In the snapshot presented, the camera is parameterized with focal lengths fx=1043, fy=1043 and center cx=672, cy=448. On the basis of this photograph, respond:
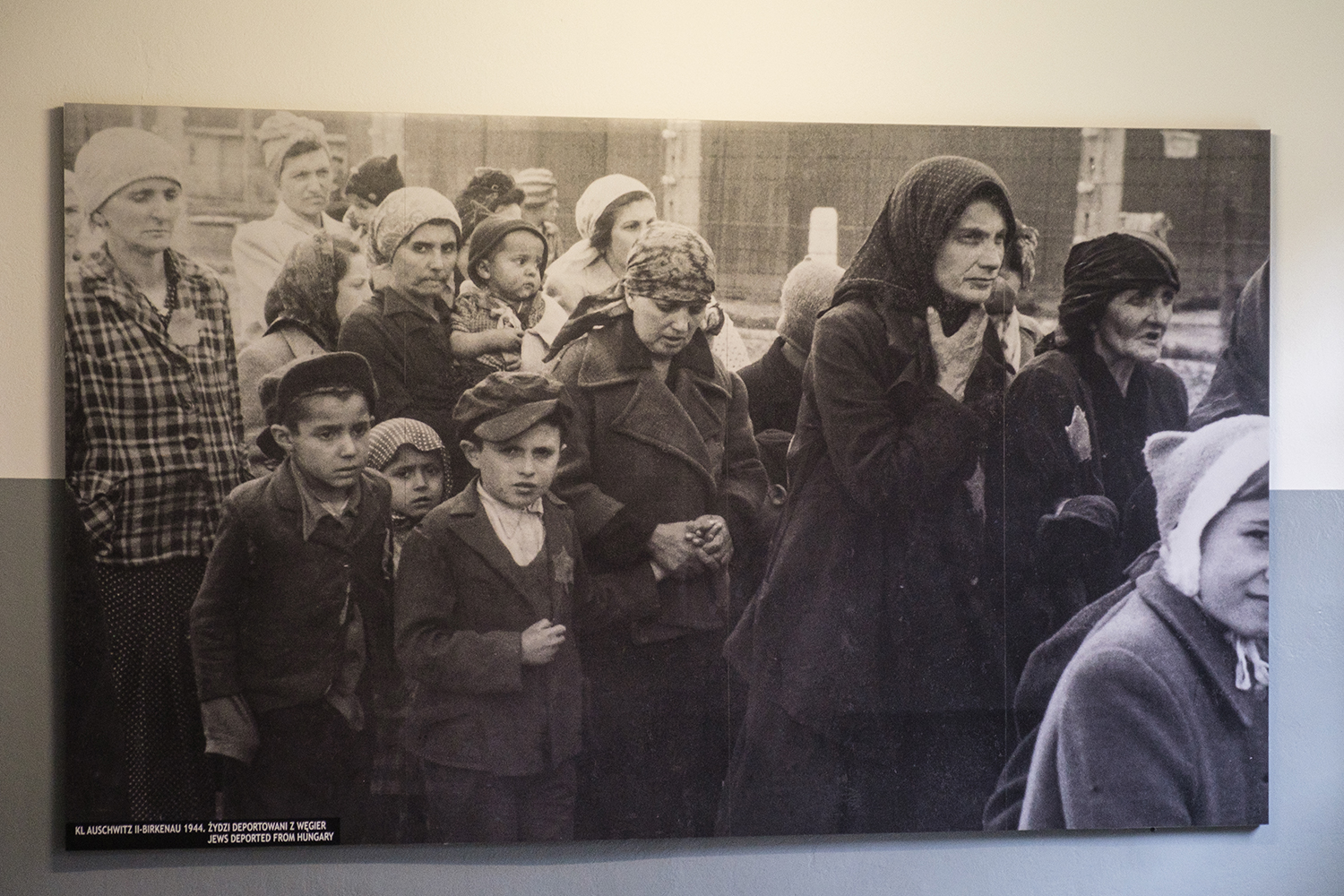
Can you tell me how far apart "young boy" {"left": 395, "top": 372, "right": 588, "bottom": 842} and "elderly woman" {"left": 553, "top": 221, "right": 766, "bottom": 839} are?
8 centimetres

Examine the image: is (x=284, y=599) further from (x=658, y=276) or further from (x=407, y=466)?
(x=658, y=276)

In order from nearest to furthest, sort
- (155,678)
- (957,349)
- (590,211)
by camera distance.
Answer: (155,678) → (590,211) → (957,349)

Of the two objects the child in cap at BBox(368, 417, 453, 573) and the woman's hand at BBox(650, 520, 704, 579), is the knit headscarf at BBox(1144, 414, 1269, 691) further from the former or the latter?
the child in cap at BBox(368, 417, 453, 573)

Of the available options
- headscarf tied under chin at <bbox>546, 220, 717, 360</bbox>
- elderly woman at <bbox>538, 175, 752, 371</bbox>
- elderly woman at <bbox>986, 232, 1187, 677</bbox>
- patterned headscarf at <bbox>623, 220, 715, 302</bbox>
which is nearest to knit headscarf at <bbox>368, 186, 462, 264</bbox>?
elderly woman at <bbox>538, 175, 752, 371</bbox>

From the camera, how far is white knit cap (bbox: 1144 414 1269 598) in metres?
3.28

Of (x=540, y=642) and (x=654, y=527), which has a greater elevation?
(x=654, y=527)

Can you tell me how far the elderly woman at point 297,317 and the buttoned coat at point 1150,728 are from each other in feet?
8.12

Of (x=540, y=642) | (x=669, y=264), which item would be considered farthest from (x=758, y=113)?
(x=540, y=642)

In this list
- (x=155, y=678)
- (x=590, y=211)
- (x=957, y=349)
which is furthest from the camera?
(x=957, y=349)

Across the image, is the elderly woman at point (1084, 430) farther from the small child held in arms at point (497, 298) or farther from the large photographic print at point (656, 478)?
the small child held in arms at point (497, 298)

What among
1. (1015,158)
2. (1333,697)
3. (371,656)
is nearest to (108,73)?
(371,656)

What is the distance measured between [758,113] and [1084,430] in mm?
1410

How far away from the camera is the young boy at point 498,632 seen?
9.98 ft

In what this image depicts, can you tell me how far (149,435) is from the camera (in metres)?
3.00
